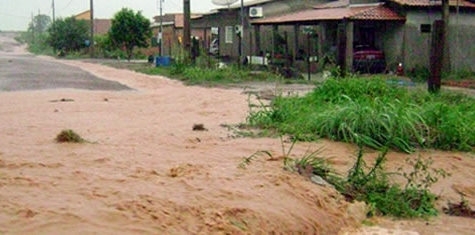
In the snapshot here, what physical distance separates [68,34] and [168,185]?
191 feet

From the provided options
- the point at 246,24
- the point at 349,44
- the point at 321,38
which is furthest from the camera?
the point at 246,24

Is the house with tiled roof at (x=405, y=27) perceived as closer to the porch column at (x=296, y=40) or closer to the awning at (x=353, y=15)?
the awning at (x=353, y=15)

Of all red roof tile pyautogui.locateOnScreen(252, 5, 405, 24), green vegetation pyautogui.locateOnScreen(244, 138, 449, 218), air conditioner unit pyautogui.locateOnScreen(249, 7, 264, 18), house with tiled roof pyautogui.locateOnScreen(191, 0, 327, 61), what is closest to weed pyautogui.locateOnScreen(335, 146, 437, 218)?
green vegetation pyautogui.locateOnScreen(244, 138, 449, 218)

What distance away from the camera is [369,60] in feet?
88.0

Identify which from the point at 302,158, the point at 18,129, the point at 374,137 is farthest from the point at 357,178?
the point at 18,129

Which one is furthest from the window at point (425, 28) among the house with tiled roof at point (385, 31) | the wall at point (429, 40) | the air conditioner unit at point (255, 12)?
the air conditioner unit at point (255, 12)

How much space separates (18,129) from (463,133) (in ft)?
24.1

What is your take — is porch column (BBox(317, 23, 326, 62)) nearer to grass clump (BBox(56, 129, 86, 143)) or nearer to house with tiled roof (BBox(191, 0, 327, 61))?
house with tiled roof (BBox(191, 0, 327, 61))

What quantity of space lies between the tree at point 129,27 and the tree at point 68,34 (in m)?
15.3

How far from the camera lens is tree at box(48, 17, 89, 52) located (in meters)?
62.5

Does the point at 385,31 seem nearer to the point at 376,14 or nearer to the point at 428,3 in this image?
the point at 376,14

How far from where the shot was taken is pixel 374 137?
33.2 feet

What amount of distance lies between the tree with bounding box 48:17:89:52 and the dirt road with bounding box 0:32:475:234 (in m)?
51.9

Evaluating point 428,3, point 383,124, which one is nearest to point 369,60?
point 428,3
